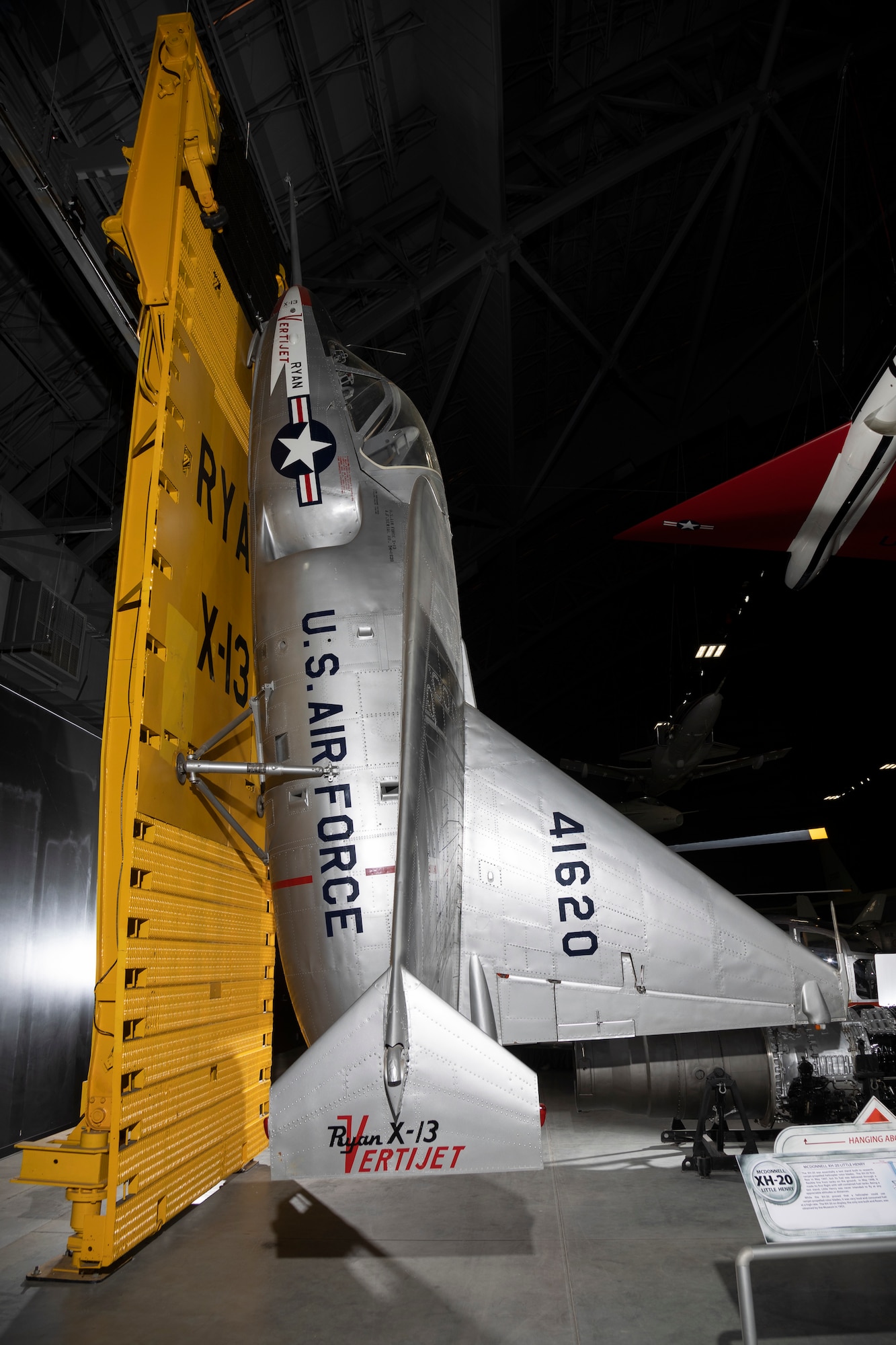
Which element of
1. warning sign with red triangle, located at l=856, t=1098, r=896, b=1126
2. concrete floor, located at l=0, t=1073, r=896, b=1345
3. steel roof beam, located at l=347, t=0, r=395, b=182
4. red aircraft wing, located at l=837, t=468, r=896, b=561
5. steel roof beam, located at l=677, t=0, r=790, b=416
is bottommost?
concrete floor, located at l=0, t=1073, r=896, b=1345

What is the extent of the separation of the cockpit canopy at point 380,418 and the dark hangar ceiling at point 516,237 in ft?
5.83

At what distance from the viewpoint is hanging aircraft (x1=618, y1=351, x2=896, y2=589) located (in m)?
8.27

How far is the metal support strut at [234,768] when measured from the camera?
5.00m

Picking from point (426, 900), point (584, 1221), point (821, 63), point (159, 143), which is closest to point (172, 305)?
point (159, 143)

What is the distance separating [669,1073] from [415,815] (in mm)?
4488

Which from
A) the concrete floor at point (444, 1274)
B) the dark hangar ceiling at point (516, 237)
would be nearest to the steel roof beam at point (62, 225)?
the dark hangar ceiling at point (516, 237)

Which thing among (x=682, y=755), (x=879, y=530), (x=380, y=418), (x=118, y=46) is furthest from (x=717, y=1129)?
(x=682, y=755)

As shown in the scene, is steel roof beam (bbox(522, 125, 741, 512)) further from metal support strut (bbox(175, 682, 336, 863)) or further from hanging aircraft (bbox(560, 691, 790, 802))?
metal support strut (bbox(175, 682, 336, 863))

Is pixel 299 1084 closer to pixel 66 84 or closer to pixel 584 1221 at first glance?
pixel 584 1221

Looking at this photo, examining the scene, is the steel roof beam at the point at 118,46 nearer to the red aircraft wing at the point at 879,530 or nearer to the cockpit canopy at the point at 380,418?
the cockpit canopy at the point at 380,418

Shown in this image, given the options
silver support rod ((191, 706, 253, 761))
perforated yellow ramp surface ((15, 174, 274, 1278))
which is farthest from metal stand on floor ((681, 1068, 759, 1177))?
silver support rod ((191, 706, 253, 761))

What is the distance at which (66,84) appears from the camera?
8672mm

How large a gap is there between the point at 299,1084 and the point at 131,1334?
1.37 metres

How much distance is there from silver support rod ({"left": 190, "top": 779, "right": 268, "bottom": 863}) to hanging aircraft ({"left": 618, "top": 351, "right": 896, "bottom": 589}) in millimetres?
6297
